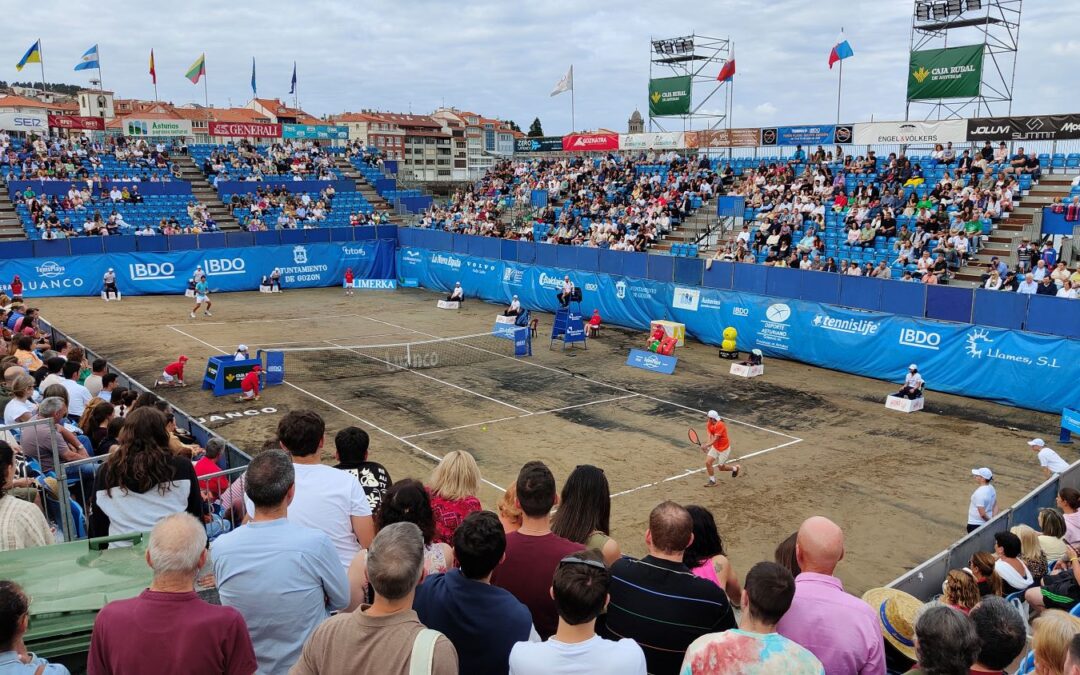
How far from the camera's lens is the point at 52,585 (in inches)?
190

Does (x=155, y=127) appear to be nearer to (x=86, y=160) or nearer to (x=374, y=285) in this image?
(x=86, y=160)

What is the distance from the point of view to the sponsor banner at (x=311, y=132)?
204 feet

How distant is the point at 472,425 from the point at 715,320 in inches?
502

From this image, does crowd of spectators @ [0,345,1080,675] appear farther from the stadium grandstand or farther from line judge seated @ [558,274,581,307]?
line judge seated @ [558,274,581,307]

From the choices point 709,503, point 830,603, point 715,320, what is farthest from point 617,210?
point 830,603

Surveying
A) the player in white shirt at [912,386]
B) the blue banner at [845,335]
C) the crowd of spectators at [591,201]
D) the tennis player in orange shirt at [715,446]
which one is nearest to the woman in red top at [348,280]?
the blue banner at [845,335]

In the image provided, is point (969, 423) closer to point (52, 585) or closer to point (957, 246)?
point (957, 246)

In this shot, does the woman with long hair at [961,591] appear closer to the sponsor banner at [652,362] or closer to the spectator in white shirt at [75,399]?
the spectator in white shirt at [75,399]

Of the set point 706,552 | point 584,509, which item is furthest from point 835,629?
point 584,509

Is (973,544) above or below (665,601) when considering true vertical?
below

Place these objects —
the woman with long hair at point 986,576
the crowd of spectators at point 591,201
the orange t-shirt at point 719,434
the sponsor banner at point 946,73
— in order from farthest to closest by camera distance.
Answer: the crowd of spectators at point 591,201, the sponsor banner at point 946,73, the orange t-shirt at point 719,434, the woman with long hair at point 986,576

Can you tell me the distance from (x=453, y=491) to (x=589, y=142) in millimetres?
47556

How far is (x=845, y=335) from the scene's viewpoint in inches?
982

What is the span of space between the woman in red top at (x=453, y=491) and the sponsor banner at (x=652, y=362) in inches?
759
